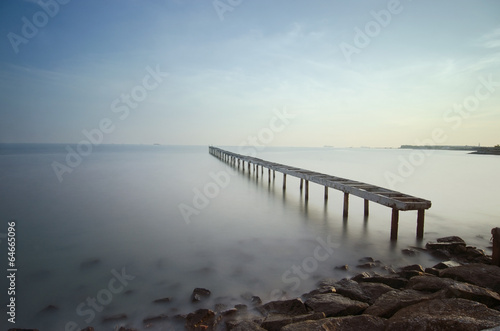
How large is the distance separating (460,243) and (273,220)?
4559 mm

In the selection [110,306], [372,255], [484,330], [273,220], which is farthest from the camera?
[273,220]

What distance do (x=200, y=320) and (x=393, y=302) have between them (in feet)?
7.09

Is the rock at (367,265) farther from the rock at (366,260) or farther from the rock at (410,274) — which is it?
the rock at (410,274)

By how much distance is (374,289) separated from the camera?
11.9 ft

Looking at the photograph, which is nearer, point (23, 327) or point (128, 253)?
point (23, 327)

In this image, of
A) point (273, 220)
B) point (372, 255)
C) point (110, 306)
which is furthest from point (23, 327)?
point (273, 220)

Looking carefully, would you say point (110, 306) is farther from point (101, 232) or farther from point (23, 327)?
point (101, 232)

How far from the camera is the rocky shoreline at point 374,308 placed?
251 centimetres

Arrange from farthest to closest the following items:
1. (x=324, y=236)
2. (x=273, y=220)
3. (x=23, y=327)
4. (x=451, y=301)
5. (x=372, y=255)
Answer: (x=273, y=220), (x=324, y=236), (x=372, y=255), (x=23, y=327), (x=451, y=301)

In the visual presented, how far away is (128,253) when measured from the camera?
5.64 m

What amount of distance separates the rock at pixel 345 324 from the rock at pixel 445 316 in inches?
5.1

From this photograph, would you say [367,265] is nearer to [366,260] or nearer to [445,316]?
[366,260]

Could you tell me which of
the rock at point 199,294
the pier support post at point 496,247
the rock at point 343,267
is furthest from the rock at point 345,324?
the pier support post at point 496,247

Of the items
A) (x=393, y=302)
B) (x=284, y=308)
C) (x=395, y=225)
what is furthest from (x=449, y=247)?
(x=284, y=308)
